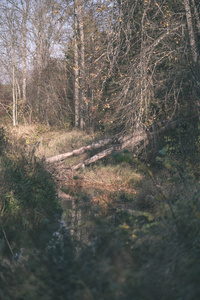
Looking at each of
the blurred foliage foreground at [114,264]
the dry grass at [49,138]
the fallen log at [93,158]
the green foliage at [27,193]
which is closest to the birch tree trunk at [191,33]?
the fallen log at [93,158]

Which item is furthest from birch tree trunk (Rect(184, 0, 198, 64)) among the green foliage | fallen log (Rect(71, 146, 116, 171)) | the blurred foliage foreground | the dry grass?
the blurred foliage foreground

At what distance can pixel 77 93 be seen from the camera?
18.9 metres

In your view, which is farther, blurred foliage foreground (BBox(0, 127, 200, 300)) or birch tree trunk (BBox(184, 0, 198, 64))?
birch tree trunk (BBox(184, 0, 198, 64))

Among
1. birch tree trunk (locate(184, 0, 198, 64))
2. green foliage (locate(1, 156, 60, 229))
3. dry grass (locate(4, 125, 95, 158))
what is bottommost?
green foliage (locate(1, 156, 60, 229))

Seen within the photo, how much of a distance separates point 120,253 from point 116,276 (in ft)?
2.42

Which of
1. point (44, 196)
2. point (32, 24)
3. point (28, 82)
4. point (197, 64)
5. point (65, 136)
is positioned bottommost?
point (44, 196)

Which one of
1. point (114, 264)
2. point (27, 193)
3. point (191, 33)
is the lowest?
point (27, 193)

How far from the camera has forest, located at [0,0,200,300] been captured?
2539 mm

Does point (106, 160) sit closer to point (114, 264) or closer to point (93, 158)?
point (93, 158)

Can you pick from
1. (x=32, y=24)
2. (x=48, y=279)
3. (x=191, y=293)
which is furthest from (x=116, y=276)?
(x=32, y=24)

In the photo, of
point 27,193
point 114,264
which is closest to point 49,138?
point 27,193

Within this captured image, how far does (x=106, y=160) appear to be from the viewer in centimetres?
1220

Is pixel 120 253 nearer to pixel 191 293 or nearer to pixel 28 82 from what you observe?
pixel 191 293

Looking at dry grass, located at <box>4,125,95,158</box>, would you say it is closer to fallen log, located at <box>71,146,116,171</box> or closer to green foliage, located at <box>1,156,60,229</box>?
fallen log, located at <box>71,146,116,171</box>
